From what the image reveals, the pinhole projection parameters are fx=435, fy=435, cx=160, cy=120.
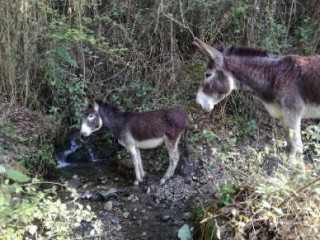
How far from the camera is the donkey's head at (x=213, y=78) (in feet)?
17.9

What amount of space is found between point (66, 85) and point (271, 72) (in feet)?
12.0

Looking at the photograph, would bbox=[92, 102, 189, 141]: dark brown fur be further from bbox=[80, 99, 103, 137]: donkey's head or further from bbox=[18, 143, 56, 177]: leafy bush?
bbox=[18, 143, 56, 177]: leafy bush

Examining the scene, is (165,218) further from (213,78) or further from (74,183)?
(213,78)

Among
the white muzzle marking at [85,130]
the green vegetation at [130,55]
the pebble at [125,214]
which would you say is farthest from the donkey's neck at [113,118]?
→ the pebble at [125,214]

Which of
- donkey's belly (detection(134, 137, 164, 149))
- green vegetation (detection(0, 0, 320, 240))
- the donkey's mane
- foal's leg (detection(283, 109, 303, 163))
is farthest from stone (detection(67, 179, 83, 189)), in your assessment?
foal's leg (detection(283, 109, 303, 163))

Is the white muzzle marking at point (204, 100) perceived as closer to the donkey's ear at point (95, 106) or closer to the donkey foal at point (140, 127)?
the donkey foal at point (140, 127)

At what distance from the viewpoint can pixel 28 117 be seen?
24.7ft

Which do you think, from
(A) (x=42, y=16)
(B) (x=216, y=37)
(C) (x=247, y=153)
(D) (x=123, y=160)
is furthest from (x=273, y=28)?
(A) (x=42, y=16)

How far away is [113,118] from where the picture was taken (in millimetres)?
6805

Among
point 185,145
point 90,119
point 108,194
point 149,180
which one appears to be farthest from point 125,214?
point 90,119

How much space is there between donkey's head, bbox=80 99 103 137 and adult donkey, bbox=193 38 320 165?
186 centimetres

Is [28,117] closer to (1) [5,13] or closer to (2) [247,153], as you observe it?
(1) [5,13]

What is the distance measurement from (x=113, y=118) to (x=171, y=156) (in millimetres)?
1099

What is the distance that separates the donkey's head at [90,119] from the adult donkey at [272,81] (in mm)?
1864
